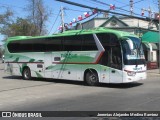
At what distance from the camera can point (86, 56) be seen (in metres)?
20.0

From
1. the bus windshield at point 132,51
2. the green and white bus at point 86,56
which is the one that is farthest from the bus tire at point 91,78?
the bus windshield at point 132,51

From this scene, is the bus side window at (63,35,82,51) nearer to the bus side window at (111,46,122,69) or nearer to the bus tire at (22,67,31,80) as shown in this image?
the bus side window at (111,46,122,69)

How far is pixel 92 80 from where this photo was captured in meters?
19.8

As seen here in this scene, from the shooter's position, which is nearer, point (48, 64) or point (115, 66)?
point (115, 66)

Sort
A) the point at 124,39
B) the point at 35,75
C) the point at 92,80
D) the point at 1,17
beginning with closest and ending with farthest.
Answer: the point at 124,39
the point at 92,80
the point at 35,75
the point at 1,17

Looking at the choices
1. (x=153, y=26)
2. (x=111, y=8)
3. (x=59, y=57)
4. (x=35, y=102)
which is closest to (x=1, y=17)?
(x=153, y=26)

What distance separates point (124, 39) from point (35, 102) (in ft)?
23.0

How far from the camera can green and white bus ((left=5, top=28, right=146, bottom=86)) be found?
18531mm

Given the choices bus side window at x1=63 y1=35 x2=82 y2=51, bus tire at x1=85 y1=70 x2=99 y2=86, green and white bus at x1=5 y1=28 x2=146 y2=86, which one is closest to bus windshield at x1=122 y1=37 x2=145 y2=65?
green and white bus at x1=5 y1=28 x2=146 y2=86

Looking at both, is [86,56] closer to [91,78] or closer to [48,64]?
[91,78]

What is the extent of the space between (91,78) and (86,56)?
50.8 inches

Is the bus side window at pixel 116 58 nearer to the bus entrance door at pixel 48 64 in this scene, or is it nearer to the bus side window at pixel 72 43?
the bus side window at pixel 72 43

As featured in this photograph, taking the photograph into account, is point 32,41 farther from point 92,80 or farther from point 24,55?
point 92,80

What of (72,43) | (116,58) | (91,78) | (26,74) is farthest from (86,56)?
(26,74)
